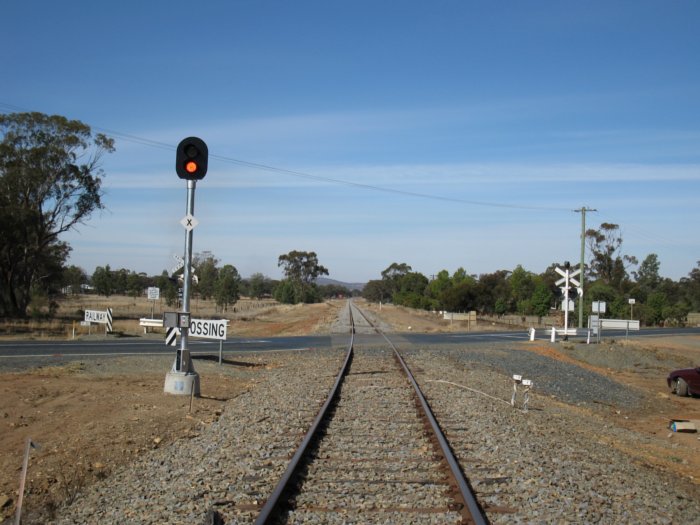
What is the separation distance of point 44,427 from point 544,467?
754 centimetres

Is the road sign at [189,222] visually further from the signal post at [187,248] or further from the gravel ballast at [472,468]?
the gravel ballast at [472,468]

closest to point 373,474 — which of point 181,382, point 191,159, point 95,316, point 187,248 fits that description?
point 181,382

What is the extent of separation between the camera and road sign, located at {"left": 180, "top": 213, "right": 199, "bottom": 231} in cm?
1380

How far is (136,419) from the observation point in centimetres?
1139

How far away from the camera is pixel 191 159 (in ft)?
43.8

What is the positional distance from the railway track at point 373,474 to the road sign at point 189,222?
4.40 metres

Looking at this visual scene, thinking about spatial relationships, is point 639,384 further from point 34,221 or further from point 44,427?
point 34,221

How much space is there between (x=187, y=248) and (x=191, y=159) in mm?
1799

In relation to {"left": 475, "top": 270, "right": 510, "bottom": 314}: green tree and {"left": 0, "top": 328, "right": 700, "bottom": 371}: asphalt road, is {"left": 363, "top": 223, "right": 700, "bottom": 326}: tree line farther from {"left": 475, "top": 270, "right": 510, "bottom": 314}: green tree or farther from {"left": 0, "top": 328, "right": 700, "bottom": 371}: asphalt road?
{"left": 0, "top": 328, "right": 700, "bottom": 371}: asphalt road

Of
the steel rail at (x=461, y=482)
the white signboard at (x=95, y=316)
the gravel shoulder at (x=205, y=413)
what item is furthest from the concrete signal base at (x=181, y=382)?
the white signboard at (x=95, y=316)

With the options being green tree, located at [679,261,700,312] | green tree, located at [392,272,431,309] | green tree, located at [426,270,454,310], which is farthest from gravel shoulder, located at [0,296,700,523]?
green tree, located at [679,261,700,312]

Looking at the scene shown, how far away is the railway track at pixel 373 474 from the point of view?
6320mm

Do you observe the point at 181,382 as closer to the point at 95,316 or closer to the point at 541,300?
the point at 95,316

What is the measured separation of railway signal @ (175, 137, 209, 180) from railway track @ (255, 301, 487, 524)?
505 cm
